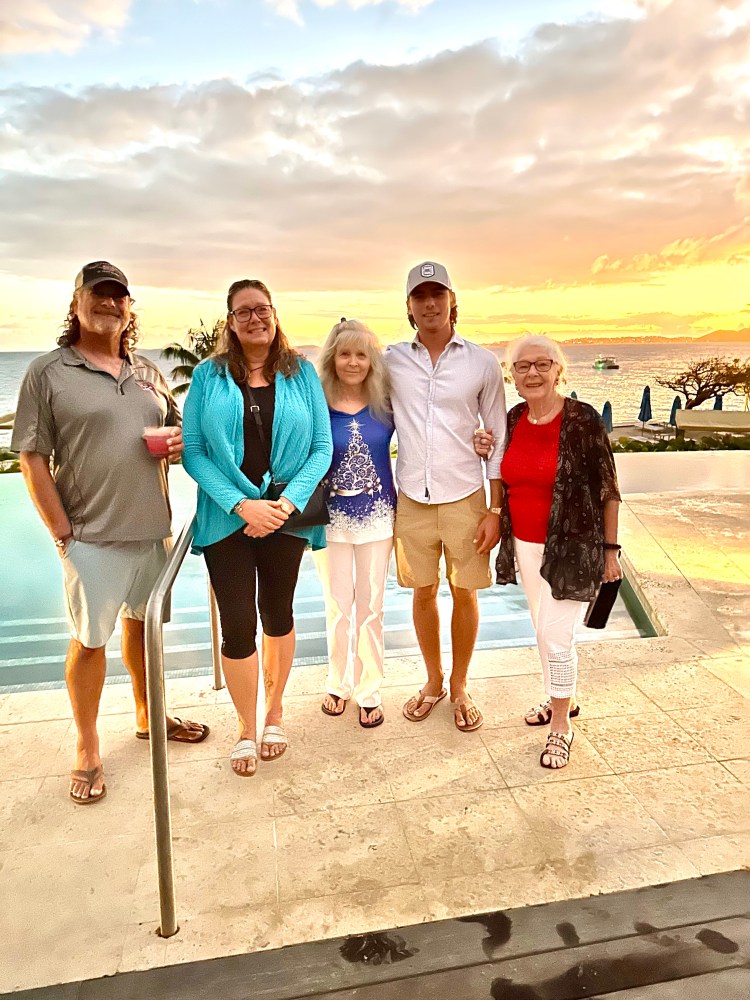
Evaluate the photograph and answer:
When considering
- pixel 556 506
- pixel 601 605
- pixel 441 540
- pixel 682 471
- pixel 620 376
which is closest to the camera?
pixel 556 506

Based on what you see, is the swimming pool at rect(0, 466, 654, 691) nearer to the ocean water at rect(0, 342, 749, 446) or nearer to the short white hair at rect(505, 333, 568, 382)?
the short white hair at rect(505, 333, 568, 382)

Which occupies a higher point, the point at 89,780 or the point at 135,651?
the point at 135,651

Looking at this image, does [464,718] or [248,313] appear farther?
[464,718]

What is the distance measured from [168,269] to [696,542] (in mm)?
63808

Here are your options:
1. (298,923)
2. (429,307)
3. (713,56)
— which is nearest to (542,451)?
(429,307)

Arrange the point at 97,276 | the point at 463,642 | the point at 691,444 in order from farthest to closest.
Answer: the point at 691,444
the point at 463,642
the point at 97,276

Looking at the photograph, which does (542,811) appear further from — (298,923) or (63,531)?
(63,531)

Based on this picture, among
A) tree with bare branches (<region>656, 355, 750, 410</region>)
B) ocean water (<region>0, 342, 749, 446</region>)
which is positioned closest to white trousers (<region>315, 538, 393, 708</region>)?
ocean water (<region>0, 342, 749, 446</region>)

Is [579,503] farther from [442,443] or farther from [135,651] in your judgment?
[135,651]

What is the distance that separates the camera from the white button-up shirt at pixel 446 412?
243cm

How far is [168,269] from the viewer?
5975cm

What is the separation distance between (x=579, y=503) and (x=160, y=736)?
1564 millimetres

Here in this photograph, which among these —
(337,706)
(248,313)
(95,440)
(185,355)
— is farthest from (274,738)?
(185,355)

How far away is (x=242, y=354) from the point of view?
2.25 m
